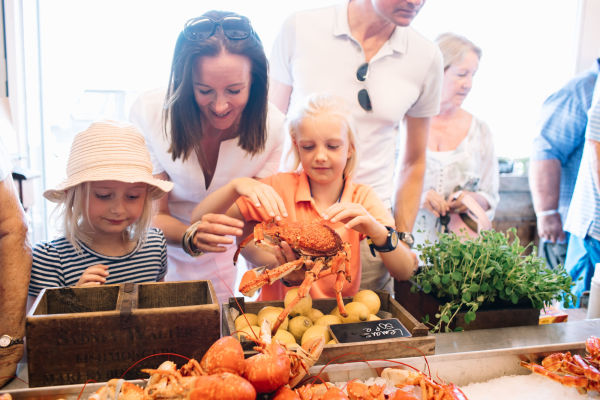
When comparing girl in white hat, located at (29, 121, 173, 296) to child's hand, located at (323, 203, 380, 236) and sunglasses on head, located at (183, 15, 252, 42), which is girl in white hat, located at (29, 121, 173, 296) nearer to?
sunglasses on head, located at (183, 15, 252, 42)

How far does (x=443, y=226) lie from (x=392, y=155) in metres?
1.07

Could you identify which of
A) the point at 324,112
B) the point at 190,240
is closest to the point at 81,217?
the point at 190,240

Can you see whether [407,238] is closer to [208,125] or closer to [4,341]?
[208,125]

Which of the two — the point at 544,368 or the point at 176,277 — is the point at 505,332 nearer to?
the point at 544,368

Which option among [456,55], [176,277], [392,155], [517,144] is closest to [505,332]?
[392,155]

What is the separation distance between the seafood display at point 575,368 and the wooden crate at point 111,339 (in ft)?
3.16

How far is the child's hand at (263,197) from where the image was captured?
1.42 metres

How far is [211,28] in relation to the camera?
155cm

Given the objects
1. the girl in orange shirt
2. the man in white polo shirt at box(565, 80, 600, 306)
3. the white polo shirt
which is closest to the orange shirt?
the girl in orange shirt

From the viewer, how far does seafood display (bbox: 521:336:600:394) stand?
4.22ft

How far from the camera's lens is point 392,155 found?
2133 mm

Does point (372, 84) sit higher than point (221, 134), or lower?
higher

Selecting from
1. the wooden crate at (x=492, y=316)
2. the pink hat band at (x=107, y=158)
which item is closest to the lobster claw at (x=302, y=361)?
the wooden crate at (x=492, y=316)

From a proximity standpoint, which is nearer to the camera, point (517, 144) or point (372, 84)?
point (372, 84)
